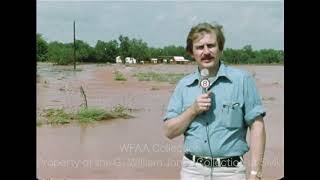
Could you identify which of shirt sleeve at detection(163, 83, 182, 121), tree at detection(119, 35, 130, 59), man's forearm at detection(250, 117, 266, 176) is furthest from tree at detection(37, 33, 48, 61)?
man's forearm at detection(250, 117, 266, 176)

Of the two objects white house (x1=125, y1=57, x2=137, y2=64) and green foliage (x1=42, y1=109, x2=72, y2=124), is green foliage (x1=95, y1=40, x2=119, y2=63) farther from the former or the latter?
green foliage (x1=42, y1=109, x2=72, y2=124)

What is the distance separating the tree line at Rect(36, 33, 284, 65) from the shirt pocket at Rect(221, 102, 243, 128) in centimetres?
46

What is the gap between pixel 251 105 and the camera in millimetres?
1830

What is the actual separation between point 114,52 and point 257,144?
990 millimetres

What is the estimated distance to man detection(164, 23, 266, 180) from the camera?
71.2 inches

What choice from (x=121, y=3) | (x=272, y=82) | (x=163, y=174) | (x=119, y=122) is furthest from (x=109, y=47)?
(x=272, y=82)

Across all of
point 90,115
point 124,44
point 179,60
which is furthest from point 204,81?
point 90,115

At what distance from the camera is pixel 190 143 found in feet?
6.12

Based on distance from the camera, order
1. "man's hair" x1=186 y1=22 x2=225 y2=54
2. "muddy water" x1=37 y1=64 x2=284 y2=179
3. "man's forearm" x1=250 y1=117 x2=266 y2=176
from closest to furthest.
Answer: "man's forearm" x1=250 y1=117 x2=266 y2=176
"man's hair" x1=186 y1=22 x2=225 y2=54
"muddy water" x1=37 y1=64 x2=284 y2=179

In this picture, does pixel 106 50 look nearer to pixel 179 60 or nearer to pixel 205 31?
pixel 179 60

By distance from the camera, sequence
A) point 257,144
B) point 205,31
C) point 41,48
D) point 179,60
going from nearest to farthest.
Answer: point 257,144
point 205,31
point 179,60
point 41,48

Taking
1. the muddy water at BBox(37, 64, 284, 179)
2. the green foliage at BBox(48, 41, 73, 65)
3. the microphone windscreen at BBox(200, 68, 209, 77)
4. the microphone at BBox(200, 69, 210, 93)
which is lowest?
the muddy water at BBox(37, 64, 284, 179)
